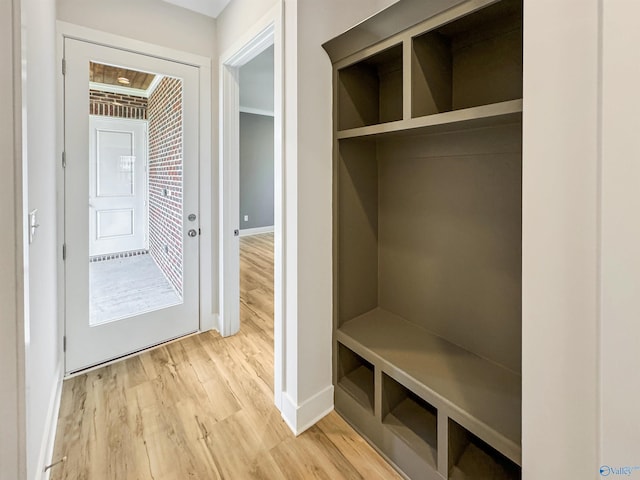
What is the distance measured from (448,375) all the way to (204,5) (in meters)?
2.99

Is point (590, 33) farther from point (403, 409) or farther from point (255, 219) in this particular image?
point (255, 219)

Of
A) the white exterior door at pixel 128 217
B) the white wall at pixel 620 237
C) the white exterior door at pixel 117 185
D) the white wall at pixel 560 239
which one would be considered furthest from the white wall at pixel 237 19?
the white wall at pixel 620 237

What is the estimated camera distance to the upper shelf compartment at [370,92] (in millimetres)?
1726

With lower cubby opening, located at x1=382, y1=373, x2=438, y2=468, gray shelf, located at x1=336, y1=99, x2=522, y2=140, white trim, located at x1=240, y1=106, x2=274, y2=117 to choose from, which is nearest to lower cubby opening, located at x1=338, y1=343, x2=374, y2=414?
lower cubby opening, located at x1=382, y1=373, x2=438, y2=468

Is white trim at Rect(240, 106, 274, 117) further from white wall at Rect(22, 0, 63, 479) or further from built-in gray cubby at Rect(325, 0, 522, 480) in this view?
built-in gray cubby at Rect(325, 0, 522, 480)

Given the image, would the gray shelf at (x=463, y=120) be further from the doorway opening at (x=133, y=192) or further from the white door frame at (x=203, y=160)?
the doorway opening at (x=133, y=192)

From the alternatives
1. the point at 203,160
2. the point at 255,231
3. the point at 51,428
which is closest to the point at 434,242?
the point at 203,160

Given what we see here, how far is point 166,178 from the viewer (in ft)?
8.36

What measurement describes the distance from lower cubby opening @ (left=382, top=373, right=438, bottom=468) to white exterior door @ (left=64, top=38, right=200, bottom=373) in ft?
6.00

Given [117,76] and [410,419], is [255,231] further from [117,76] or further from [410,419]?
[410,419]

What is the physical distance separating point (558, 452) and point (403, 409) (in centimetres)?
82

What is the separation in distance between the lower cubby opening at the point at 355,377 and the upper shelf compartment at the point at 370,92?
133cm

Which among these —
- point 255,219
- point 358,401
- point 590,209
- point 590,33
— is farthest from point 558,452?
point 255,219

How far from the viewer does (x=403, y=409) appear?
159 cm
